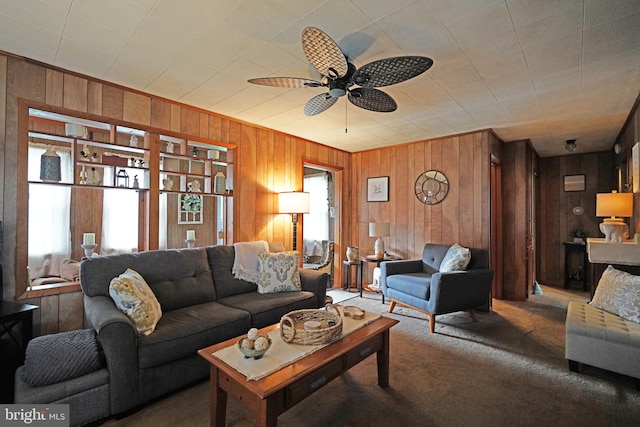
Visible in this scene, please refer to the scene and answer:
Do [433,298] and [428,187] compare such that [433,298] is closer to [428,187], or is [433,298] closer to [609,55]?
[428,187]

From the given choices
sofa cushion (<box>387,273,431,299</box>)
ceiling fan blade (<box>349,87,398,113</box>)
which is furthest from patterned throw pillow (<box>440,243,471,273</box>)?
ceiling fan blade (<box>349,87,398,113</box>)

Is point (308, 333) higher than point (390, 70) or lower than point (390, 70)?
lower

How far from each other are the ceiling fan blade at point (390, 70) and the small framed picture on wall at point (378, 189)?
10.4 ft

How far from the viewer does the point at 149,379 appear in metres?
1.97

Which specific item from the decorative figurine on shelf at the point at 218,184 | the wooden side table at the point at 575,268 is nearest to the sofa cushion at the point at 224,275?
the decorative figurine on shelf at the point at 218,184

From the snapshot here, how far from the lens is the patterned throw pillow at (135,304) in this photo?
2043 mm

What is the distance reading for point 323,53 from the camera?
1768 millimetres

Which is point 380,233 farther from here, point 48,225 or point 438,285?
point 48,225

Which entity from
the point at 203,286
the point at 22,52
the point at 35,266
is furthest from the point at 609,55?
the point at 35,266

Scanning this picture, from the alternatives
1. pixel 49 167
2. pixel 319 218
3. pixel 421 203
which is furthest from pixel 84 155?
pixel 319 218

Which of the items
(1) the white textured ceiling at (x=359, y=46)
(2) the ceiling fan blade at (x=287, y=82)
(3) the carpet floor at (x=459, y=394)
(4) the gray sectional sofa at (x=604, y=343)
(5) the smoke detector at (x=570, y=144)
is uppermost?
(1) the white textured ceiling at (x=359, y=46)

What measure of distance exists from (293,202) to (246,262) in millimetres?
1146

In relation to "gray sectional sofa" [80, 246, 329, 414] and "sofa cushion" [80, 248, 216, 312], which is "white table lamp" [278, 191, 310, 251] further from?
"sofa cushion" [80, 248, 216, 312]

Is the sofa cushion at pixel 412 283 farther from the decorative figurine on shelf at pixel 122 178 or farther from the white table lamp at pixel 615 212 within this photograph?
the decorative figurine on shelf at pixel 122 178
